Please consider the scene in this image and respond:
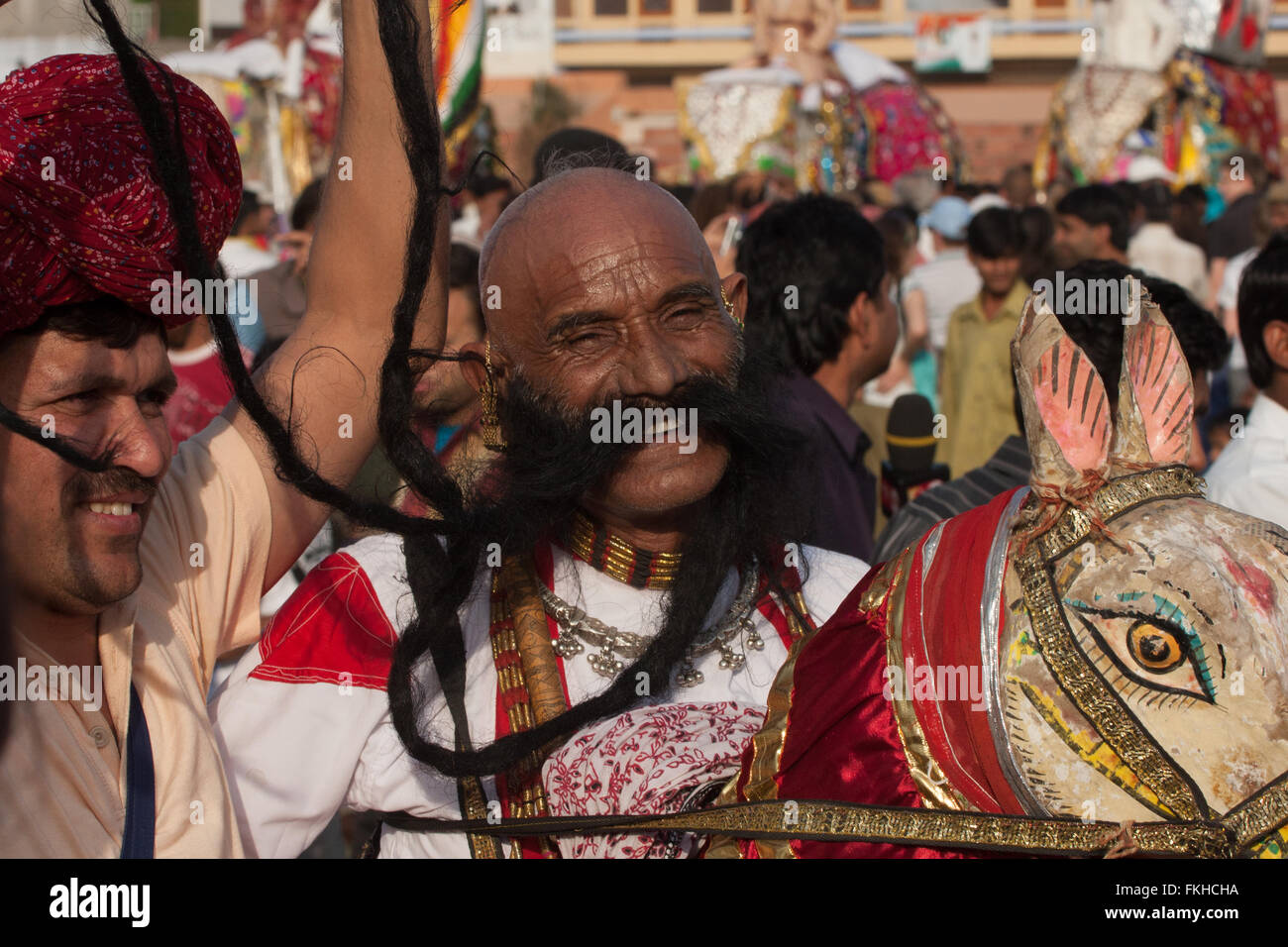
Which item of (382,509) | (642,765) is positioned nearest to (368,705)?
(382,509)

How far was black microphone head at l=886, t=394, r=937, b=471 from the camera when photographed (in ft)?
12.5

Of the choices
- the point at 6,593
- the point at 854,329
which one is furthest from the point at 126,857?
the point at 854,329

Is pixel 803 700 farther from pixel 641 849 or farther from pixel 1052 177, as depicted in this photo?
pixel 1052 177

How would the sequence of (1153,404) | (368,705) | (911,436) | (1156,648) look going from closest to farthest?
(1156,648)
(1153,404)
(368,705)
(911,436)

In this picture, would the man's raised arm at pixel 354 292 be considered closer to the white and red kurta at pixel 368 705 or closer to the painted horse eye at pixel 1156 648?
the white and red kurta at pixel 368 705

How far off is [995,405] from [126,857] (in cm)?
438

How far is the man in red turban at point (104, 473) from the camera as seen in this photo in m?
1.67

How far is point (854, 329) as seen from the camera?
3.85m

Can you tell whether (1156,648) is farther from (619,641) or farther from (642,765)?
(619,641)

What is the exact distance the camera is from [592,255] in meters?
2.05

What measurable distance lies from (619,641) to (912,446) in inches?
73.5

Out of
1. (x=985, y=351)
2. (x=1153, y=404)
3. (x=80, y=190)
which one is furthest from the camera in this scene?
(x=985, y=351)

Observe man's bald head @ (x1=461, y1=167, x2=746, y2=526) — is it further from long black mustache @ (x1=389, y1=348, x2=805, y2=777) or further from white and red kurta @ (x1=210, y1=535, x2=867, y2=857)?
white and red kurta @ (x1=210, y1=535, x2=867, y2=857)

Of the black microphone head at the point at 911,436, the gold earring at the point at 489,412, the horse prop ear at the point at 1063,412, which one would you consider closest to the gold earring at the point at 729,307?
the gold earring at the point at 489,412
